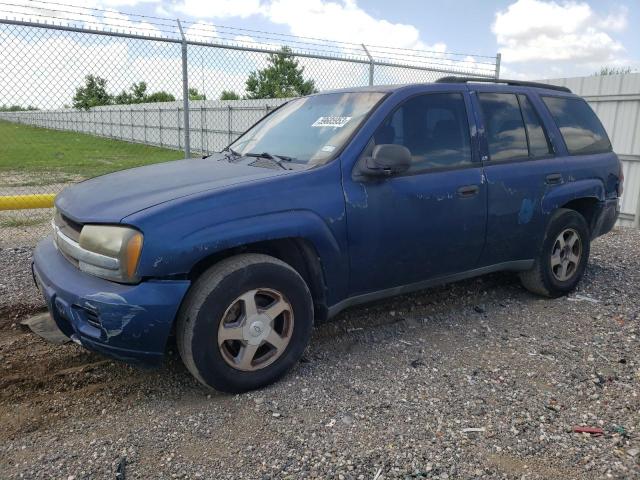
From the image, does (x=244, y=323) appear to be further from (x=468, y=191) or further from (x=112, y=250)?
(x=468, y=191)

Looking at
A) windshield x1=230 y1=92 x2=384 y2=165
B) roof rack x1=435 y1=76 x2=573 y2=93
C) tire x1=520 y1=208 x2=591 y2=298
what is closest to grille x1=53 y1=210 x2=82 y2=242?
windshield x1=230 y1=92 x2=384 y2=165

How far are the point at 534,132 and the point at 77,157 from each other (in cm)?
2015

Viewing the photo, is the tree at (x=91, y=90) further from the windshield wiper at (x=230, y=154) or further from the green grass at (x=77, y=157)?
the windshield wiper at (x=230, y=154)

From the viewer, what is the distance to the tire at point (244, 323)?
2.83 metres

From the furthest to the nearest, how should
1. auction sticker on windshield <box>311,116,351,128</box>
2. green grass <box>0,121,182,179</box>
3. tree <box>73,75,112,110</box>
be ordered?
green grass <box>0,121,182,179</box>, tree <box>73,75,112,110</box>, auction sticker on windshield <box>311,116,351,128</box>

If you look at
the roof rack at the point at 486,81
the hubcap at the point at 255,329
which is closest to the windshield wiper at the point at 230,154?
the hubcap at the point at 255,329

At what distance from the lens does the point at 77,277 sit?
288 centimetres

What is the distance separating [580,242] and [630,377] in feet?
5.64

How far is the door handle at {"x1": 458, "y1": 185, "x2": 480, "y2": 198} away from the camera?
3.79m

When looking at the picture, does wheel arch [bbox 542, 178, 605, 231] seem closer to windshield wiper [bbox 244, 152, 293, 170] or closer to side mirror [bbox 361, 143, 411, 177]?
side mirror [bbox 361, 143, 411, 177]

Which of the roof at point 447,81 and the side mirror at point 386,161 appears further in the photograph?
the roof at point 447,81

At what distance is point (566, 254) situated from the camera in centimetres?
480

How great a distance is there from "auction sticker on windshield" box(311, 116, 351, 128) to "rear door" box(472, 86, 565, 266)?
3.70ft

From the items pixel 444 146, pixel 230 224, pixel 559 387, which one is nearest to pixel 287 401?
pixel 230 224
